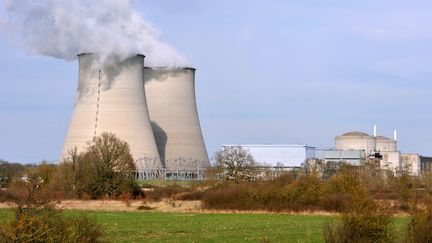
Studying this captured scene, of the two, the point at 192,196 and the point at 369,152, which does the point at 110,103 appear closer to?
the point at 192,196

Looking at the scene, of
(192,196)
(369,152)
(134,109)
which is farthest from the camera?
(369,152)

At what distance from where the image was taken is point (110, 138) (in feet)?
103

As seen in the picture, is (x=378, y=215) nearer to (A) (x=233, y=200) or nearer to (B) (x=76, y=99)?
(A) (x=233, y=200)

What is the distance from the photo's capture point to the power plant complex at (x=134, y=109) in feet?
117

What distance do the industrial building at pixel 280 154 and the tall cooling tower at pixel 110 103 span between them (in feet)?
54.2

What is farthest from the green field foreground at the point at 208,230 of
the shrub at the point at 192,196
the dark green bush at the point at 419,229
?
the shrub at the point at 192,196

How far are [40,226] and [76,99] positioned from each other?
31.3 meters

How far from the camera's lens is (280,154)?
172 ft

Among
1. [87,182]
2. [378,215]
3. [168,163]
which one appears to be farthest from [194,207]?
[168,163]

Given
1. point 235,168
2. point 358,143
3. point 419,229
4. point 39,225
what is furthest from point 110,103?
point 39,225

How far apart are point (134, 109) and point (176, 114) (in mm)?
5095

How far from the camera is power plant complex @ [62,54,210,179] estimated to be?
117 feet

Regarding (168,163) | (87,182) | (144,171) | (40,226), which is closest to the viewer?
(40,226)

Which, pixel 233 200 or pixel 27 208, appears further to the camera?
pixel 233 200
